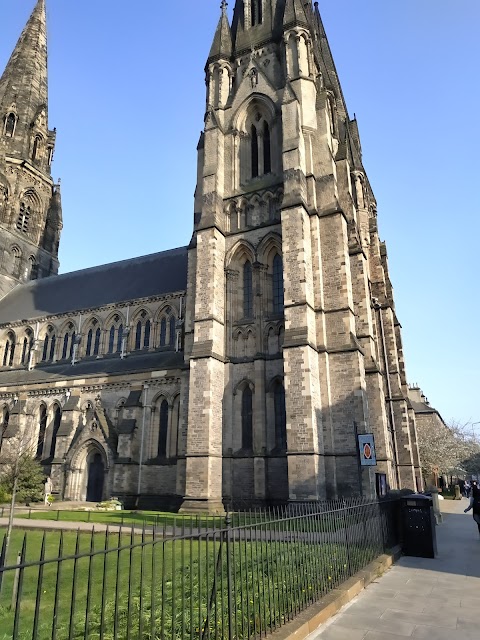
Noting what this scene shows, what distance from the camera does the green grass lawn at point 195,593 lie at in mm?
4586

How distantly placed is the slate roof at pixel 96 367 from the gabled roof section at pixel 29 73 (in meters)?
27.7

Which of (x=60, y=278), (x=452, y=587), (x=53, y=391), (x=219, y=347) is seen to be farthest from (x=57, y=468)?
(x=452, y=587)

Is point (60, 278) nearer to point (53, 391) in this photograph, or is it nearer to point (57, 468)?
point (53, 391)

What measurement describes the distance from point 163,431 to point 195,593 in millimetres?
17733

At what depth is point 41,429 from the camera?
28.6 m

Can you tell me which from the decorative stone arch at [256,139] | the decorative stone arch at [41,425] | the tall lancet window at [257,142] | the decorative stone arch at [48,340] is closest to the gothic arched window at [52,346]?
the decorative stone arch at [48,340]

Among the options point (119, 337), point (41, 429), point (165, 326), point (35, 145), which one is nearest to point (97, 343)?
point (119, 337)

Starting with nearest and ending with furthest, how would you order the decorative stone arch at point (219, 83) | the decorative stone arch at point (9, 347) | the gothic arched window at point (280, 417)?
the gothic arched window at point (280, 417) < the decorative stone arch at point (219, 83) < the decorative stone arch at point (9, 347)

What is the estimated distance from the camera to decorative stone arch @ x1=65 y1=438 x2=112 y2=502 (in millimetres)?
24500

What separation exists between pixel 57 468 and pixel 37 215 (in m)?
28.4

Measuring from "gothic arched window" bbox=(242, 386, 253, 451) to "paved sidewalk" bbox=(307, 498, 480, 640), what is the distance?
34.1 feet

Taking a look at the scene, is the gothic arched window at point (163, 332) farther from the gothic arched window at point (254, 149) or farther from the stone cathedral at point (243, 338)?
the gothic arched window at point (254, 149)

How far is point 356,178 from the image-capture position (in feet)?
104

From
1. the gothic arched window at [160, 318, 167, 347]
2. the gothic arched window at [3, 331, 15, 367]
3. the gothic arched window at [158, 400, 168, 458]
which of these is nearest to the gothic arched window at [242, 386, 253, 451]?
the gothic arched window at [158, 400, 168, 458]
